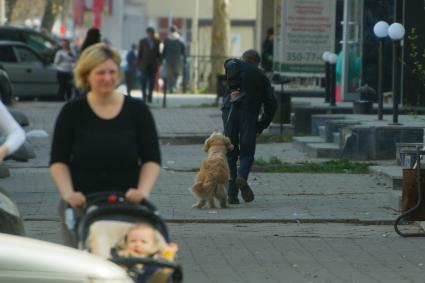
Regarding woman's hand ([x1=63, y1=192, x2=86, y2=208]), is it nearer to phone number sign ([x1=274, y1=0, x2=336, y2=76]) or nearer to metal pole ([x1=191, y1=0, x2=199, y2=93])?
phone number sign ([x1=274, y1=0, x2=336, y2=76])

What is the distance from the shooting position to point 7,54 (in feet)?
117

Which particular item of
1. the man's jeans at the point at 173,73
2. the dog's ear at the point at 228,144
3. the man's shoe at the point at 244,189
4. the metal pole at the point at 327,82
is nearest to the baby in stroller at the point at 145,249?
the dog's ear at the point at 228,144

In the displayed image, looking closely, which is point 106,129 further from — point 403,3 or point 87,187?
point 403,3

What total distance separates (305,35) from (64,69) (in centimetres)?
1010

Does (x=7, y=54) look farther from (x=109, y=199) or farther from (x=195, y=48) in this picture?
(x=109, y=199)

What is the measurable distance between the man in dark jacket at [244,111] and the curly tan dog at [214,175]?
1.97 feet

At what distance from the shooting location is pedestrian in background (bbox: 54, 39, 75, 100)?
34.8m

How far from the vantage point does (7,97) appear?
22.4m

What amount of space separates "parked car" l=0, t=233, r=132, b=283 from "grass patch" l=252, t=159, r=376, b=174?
11804 millimetres

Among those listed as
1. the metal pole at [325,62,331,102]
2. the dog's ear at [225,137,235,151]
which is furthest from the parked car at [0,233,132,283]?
the metal pole at [325,62,331,102]

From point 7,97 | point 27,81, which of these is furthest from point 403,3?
point 27,81

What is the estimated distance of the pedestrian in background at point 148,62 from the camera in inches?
1337

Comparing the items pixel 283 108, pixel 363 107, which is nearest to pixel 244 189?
pixel 363 107

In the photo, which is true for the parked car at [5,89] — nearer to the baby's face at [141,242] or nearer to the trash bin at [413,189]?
the trash bin at [413,189]
